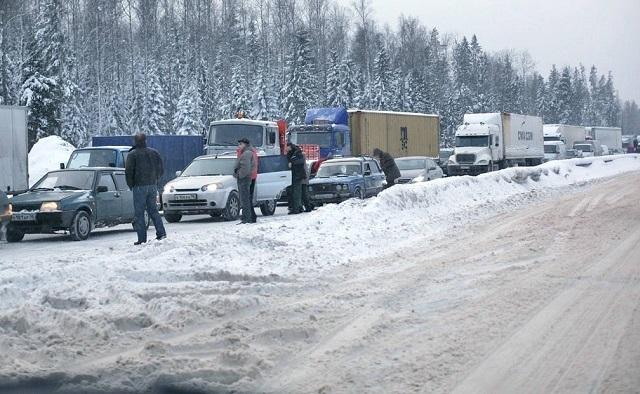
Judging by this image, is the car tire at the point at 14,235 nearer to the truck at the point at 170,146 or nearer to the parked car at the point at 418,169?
the truck at the point at 170,146

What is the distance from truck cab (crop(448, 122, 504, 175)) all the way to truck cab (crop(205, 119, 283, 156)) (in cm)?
2081

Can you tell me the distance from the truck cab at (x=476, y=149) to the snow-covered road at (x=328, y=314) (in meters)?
32.0

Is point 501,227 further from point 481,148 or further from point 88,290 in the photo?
point 481,148

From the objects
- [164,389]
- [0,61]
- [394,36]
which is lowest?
→ [164,389]

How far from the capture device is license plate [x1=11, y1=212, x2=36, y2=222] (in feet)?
54.3

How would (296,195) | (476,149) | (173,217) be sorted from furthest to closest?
(476,149), (296,195), (173,217)

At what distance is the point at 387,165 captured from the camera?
26.1 metres

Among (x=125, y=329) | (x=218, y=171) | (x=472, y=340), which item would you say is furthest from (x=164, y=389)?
(x=218, y=171)

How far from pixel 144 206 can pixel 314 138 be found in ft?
70.2

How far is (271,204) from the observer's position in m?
23.8

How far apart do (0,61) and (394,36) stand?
61.9 metres

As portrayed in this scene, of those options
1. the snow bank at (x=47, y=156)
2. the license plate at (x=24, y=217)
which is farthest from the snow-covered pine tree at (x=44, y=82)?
the license plate at (x=24, y=217)

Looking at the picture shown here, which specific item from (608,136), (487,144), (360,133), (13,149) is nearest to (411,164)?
(360,133)

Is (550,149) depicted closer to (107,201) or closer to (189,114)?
(189,114)
